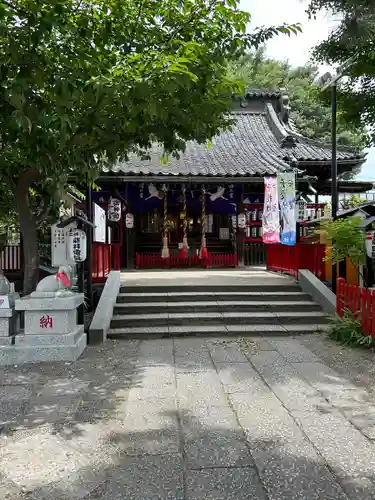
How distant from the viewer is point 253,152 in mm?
16297

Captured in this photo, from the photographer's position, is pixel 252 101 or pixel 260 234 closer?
pixel 260 234

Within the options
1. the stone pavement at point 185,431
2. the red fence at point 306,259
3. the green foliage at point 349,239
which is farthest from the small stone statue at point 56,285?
the red fence at point 306,259

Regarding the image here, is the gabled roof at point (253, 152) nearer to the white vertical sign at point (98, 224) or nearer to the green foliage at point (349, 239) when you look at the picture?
the white vertical sign at point (98, 224)

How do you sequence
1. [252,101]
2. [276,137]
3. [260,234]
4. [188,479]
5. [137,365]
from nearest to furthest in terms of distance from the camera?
[188,479]
[137,365]
[260,234]
[276,137]
[252,101]

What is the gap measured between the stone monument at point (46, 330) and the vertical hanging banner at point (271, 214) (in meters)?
7.38

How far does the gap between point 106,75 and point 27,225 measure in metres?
3.20

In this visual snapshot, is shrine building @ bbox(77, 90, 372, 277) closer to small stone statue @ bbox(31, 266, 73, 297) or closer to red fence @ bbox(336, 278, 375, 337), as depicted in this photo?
red fence @ bbox(336, 278, 375, 337)

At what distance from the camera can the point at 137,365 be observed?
18.8 feet

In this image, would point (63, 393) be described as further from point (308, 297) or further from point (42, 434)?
point (308, 297)

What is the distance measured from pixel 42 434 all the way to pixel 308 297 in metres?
6.97

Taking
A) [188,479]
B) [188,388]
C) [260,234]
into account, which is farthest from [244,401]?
[260,234]

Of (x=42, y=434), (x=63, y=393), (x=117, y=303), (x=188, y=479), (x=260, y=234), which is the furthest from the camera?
(x=260, y=234)

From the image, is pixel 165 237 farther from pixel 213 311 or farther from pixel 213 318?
pixel 213 318

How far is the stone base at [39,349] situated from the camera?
19.0 ft
